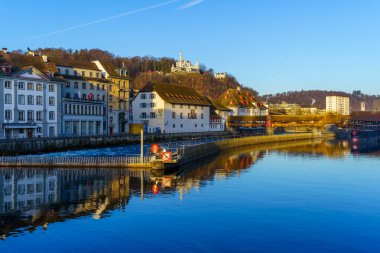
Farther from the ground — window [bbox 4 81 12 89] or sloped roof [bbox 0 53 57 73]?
sloped roof [bbox 0 53 57 73]

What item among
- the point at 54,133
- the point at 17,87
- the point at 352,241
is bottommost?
the point at 352,241

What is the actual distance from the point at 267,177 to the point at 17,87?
1665 inches

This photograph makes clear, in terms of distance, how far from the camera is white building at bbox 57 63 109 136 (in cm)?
8000

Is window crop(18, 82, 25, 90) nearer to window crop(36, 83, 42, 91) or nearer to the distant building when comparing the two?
window crop(36, 83, 42, 91)

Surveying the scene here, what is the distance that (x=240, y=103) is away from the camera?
452ft

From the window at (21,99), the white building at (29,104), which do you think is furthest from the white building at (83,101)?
the window at (21,99)

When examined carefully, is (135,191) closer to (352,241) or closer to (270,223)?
(270,223)

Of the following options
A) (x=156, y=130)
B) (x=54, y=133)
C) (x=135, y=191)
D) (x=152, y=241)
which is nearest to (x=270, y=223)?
(x=152, y=241)

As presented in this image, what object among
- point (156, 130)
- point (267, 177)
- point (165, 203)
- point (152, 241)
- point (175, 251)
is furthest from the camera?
point (156, 130)

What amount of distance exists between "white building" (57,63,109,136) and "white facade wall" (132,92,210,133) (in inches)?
434

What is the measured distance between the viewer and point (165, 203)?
108 feet

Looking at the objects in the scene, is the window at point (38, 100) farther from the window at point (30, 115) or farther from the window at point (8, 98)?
the window at point (8, 98)

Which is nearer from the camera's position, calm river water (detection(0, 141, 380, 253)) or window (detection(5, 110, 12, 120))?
calm river water (detection(0, 141, 380, 253))

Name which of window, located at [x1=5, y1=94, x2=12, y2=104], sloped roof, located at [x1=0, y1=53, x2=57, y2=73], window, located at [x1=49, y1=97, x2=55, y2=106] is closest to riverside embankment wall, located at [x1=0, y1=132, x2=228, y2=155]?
window, located at [x1=49, y1=97, x2=55, y2=106]
